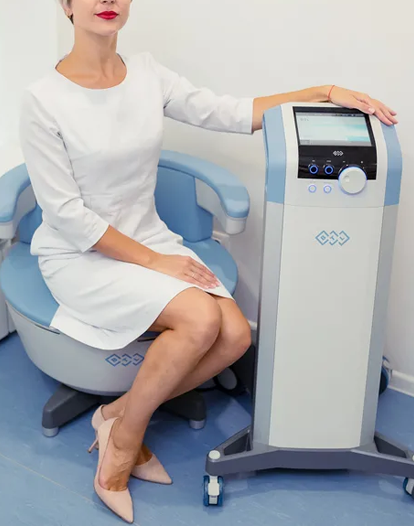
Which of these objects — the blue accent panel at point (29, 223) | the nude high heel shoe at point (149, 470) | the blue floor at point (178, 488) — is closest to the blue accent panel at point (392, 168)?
the blue floor at point (178, 488)

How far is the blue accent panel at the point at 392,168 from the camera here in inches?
63.7

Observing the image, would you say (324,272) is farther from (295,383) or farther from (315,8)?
(315,8)

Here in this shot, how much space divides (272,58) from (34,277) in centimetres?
91

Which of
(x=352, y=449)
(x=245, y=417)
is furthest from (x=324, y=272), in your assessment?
(x=245, y=417)

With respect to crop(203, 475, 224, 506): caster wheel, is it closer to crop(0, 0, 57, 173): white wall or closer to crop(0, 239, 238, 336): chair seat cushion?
crop(0, 239, 238, 336): chair seat cushion

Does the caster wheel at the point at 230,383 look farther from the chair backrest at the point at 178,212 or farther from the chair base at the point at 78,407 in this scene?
the chair backrest at the point at 178,212

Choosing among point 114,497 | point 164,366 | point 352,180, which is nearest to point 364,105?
point 352,180

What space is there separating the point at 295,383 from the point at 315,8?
1.01 meters

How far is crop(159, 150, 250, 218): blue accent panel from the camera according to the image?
1.96 m

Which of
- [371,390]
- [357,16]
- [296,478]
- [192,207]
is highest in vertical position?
[357,16]

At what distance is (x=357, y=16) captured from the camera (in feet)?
6.53

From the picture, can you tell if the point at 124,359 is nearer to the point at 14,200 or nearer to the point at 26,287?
the point at 26,287

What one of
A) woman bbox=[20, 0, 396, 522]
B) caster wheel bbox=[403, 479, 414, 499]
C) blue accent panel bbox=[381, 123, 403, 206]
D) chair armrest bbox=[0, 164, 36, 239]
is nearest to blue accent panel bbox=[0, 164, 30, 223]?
chair armrest bbox=[0, 164, 36, 239]

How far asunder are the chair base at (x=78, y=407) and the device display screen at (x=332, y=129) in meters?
0.84
